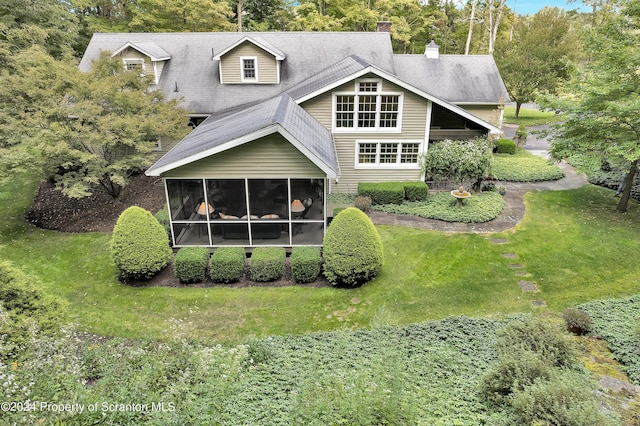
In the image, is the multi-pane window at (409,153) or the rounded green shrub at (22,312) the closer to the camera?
the rounded green shrub at (22,312)

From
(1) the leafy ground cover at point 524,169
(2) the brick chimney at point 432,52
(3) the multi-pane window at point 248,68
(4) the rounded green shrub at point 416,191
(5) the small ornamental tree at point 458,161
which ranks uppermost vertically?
(2) the brick chimney at point 432,52

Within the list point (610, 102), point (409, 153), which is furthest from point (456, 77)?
point (610, 102)

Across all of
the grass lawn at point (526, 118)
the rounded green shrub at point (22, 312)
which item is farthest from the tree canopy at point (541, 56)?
the rounded green shrub at point (22, 312)

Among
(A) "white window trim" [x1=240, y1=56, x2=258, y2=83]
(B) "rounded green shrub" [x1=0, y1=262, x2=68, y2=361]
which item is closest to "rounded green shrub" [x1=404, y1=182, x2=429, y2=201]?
(A) "white window trim" [x1=240, y1=56, x2=258, y2=83]

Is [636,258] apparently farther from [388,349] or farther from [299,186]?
[299,186]

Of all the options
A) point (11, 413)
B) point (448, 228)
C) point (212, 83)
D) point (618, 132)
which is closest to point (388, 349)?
point (11, 413)

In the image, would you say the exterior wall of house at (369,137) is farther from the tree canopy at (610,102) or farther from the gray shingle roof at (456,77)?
the gray shingle roof at (456,77)

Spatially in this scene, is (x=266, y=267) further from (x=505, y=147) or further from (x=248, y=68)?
(x=505, y=147)
